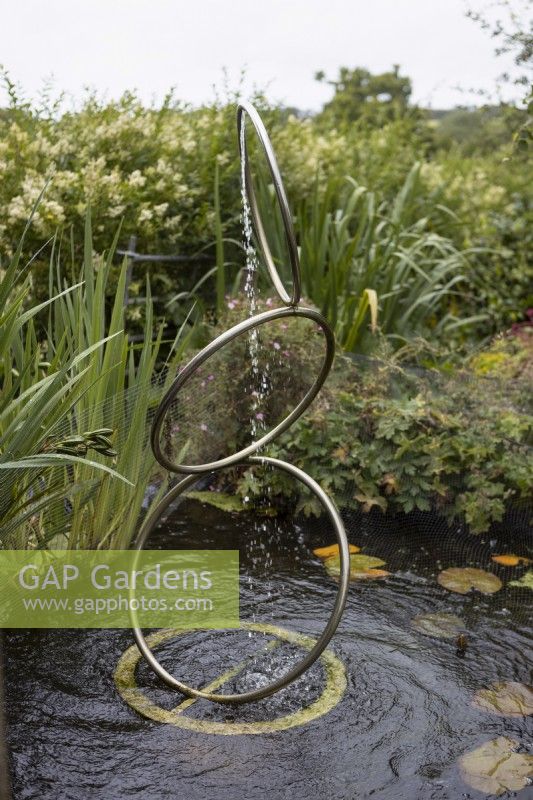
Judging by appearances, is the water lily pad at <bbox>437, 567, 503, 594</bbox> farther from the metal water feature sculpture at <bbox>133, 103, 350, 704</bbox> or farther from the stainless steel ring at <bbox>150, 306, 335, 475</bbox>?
the stainless steel ring at <bbox>150, 306, 335, 475</bbox>

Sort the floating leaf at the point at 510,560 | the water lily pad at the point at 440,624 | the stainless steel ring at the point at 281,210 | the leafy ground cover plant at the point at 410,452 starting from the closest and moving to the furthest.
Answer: the stainless steel ring at the point at 281,210 < the water lily pad at the point at 440,624 < the floating leaf at the point at 510,560 < the leafy ground cover plant at the point at 410,452

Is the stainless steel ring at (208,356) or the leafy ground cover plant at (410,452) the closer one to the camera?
the stainless steel ring at (208,356)

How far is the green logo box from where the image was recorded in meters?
3.13

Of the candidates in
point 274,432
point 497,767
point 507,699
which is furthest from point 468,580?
point 497,767

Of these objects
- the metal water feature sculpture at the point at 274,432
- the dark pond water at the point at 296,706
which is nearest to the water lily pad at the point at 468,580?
the dark pond water at the point at 296,706

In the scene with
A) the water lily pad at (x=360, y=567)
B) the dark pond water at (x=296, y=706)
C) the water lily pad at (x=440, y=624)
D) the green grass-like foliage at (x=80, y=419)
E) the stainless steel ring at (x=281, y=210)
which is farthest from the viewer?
the water lily pad at (x=360, y=567)

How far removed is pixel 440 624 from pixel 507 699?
58 cm

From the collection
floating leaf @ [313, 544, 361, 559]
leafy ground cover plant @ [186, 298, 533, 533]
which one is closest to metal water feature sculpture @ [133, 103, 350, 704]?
floating leaf @ [313, 544, 361, 559]

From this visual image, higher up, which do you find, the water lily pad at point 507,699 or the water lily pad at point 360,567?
the water lily pad at point 360,567

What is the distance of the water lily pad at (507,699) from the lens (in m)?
2.85

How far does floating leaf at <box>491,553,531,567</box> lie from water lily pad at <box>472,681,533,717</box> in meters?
1.13

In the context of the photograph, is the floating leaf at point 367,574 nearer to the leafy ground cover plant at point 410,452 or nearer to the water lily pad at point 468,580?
the water lily pad at point 468,580

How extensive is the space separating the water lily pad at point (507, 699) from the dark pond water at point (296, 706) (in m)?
0.04

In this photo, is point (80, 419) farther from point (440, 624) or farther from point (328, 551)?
point (440, 624)
